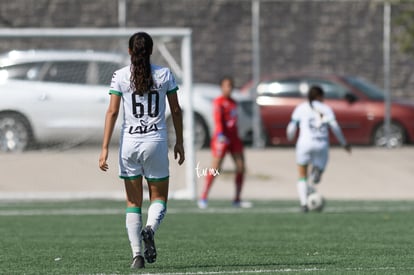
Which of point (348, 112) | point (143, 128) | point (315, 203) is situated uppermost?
point (143, 128)

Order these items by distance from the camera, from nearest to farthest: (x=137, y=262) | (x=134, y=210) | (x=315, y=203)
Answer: (x=137, y=262) → (x=134, y=210) → (x=315, y=203)

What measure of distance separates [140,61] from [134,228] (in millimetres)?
1289

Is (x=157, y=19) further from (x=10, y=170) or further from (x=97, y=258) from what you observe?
(x=97, y=258)

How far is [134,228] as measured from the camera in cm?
1060

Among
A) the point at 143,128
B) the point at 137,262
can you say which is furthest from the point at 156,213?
the point at 143,128

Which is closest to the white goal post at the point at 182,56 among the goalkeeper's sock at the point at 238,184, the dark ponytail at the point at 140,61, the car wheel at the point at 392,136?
the goalkeeper's sock at the point at 238,184

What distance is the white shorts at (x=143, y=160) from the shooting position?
10453mm

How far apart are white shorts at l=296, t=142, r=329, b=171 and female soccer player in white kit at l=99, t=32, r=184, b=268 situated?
807 centimetres

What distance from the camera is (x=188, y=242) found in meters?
13.4

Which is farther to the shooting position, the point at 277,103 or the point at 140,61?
the point at 277,103

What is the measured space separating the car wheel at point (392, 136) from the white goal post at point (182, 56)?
6035 millimetres

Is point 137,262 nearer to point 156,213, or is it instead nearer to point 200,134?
point 156,213

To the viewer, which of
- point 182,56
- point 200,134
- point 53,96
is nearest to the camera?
point 53,96

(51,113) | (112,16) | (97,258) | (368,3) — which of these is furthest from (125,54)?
(97,258)
